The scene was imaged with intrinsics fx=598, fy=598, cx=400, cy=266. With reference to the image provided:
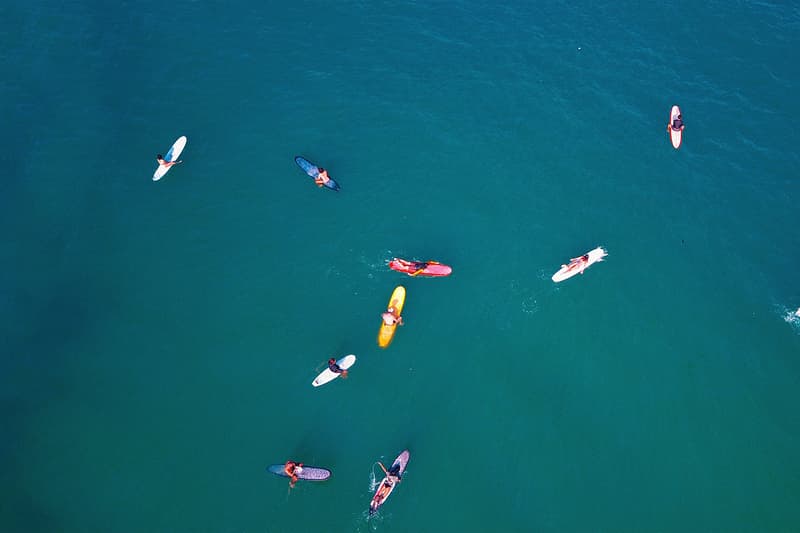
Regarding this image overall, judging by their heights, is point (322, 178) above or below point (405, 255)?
above

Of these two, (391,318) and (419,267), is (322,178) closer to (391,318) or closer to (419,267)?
(419,267)

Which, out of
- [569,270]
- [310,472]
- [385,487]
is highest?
[569,270]

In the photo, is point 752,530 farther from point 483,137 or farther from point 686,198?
point 483,137

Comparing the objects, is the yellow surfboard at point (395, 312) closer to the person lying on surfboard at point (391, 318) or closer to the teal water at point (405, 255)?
the person lying on surfboard at point (391, 318)

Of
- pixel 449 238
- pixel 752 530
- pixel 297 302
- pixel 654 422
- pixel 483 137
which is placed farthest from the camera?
pixel 483 137

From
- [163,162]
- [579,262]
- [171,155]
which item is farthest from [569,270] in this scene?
[171,155]

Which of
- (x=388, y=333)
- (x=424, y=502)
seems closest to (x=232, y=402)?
(x=388, y=333)
